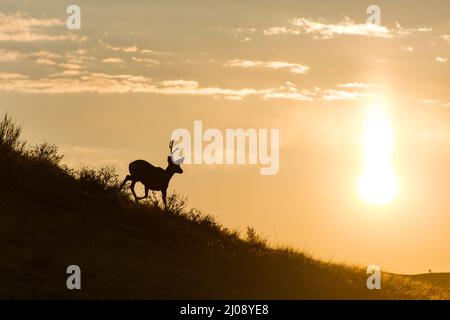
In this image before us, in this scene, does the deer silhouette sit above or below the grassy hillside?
above

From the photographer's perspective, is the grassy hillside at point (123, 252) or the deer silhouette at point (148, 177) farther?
the deer silhouette at point (148, 177)

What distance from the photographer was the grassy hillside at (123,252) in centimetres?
1819

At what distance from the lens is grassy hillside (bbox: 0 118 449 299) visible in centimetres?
1819

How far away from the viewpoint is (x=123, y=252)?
20969mm

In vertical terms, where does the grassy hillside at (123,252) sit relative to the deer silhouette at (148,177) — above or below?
below

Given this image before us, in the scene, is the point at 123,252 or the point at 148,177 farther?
the point at 148,177

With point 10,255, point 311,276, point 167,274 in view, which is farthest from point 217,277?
point 10,255

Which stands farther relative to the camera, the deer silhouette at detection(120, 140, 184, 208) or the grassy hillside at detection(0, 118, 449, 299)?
the deer silhouette at detection(120, 140, 184, 208)

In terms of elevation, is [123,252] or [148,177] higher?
[148,177]
